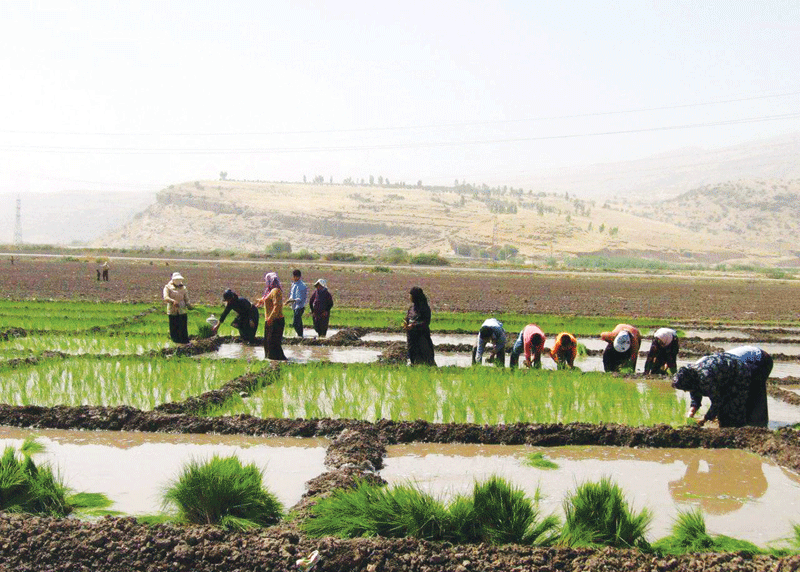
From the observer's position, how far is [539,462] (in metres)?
8.02

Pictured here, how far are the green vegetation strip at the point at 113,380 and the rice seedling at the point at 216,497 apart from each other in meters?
4.43

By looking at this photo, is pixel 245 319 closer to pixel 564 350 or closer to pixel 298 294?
pixel 298 294

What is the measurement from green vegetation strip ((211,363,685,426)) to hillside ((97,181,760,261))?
82.7 meters

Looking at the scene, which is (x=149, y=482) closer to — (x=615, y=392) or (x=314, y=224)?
(x=615, y=392)

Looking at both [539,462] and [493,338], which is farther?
[493,338]

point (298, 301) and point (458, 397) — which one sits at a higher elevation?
point (298, 301)

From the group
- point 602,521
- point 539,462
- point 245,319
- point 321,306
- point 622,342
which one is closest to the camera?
point 602,521

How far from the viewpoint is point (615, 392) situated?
11.0 meters

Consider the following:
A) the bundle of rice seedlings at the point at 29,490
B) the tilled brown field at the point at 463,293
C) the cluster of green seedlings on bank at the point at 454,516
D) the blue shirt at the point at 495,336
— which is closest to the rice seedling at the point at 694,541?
the cluster of green seedlings on bank at the point at 454,516

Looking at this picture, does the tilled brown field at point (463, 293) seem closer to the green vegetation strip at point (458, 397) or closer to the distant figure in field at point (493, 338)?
the distant figure in field at point (493, 338)

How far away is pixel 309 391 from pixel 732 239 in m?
120

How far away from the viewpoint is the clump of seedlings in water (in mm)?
5750

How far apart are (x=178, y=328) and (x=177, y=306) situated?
→ 0.47 m

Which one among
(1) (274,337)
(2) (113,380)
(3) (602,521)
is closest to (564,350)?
(1) (274,337)
